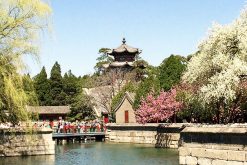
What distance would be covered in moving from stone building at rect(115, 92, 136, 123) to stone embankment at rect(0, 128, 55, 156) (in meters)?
19.2

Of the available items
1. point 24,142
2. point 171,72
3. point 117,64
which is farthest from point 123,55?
point 24,142

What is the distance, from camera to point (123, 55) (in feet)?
263

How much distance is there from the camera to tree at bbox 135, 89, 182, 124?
39850mm

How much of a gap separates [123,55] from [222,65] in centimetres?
5321

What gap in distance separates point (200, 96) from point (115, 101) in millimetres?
27221

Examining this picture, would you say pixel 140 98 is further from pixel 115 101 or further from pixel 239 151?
pixel 239 151

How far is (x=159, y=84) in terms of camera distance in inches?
1706

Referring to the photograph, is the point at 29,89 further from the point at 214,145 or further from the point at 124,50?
the point at 124,50

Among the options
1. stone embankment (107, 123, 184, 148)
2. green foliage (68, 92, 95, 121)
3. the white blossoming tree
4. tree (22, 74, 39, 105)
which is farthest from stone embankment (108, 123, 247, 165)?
green foliage (68, 92, 95, 121)

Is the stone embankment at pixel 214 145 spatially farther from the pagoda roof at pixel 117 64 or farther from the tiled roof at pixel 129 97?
the pagoda roof at pixel 117 64

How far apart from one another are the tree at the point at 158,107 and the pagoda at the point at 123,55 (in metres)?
35.8

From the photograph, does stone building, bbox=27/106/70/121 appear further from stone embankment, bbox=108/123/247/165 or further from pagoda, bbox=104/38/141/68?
stone embankment, bbox=108/123/247/165

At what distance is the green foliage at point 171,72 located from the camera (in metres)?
41.0

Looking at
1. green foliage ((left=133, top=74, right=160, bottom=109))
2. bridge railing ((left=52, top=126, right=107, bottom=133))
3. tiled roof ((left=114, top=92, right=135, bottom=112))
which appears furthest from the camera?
tiled roof ((left=114, top=92, right=135, bottom=112))
